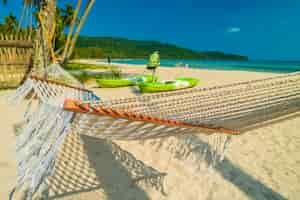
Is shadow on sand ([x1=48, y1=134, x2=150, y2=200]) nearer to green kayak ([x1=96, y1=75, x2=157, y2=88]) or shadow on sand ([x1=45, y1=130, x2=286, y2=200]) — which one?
shadow on sand ([x1=45, y1=130, x2=286, y2=200])

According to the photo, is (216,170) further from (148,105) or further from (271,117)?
(148,105)

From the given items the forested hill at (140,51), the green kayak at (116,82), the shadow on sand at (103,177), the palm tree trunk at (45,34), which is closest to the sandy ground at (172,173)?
the shadow on sand at (103,177)

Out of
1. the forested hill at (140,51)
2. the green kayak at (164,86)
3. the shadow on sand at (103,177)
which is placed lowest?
the shadow on sand at (103,177)

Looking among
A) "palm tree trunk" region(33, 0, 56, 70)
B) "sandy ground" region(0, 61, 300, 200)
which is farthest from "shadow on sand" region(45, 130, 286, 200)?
"palm tree trunk" region(33, 0, 56, 70)

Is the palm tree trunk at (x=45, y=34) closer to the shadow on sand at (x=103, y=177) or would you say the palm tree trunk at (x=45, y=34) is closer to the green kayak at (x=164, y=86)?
the green kayak at (x=164, y=86)

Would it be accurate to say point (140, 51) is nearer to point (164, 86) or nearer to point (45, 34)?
point (164, 86)

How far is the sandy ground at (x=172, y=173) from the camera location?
74.5 inches

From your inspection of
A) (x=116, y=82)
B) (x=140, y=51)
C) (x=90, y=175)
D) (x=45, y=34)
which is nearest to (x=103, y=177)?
(x=90, y=175)

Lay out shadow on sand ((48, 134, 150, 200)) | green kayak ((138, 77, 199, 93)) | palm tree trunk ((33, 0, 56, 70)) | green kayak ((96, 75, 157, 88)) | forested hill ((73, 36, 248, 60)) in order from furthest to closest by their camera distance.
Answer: forested hill ((73, 36, 248, 60))
green kayak ((96, 75, 157, 88))
green kayak ((138, 77, 199, 93))
palm tree trunk ((33, 0, 56, 70))
shadow on sand ((48, 134, 150, 200))

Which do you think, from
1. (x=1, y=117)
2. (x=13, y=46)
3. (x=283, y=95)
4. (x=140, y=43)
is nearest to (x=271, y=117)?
(x=283, y=95)

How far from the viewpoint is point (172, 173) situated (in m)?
2.22

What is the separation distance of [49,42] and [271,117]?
4.93 metres

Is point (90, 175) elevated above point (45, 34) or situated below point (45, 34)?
below

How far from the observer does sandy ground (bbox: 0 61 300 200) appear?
1893 millimetres
